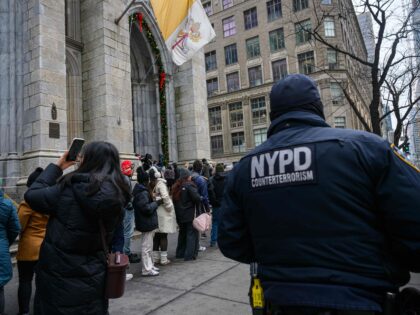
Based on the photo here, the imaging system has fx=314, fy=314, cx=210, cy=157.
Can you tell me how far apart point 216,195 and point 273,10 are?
39.0 meters

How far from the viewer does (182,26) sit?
1030 cm

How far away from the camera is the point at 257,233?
5.79 ft

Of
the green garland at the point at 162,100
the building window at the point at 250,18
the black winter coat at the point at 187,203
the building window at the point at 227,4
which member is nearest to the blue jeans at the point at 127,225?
the black winter coat at the point at 187,203

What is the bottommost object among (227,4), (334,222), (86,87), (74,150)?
(334,222)

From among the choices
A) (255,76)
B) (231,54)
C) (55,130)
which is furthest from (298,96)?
(231,54)

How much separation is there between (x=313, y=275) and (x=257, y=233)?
0.38 metres

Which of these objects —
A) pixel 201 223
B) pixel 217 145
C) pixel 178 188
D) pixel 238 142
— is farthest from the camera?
pixel 217 145

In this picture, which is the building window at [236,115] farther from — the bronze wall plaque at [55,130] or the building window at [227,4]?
the bronze wall plaque at [55,130]

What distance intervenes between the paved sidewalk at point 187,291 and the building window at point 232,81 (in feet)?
129

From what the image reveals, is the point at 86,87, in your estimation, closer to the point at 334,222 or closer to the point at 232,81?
the point at 334,222

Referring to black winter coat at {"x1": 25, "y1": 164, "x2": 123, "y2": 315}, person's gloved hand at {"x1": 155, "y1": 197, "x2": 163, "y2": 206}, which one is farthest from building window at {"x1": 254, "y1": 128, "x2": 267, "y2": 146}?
black winter coat at {"x1": 25, "y1": 164, "x2": 123, "y2": 315}

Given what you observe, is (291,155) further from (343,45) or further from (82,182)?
(343,45)

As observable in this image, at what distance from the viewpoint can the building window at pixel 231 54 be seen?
44031 mm

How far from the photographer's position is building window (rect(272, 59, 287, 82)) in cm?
3975
